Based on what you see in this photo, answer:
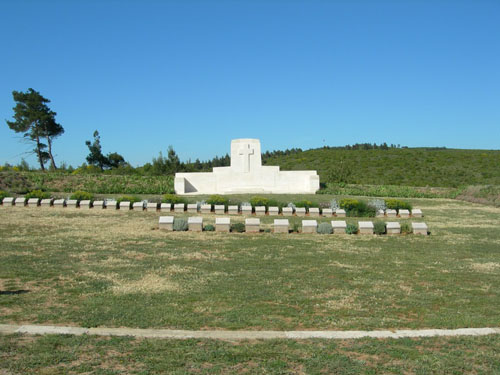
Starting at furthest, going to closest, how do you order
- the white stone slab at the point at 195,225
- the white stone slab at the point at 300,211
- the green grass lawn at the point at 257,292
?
1. the white stone slab at the point at 300,211
2. the white stone slab at the point at 195,225
3. the green grass lawn at the point at 257,292

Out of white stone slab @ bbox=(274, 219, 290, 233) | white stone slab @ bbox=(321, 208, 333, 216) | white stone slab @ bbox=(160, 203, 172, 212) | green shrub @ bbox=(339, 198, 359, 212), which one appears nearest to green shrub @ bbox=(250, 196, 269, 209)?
white stone slab @ bbox=(321, 208, 333, 216)

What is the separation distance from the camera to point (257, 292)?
7172 millimetres

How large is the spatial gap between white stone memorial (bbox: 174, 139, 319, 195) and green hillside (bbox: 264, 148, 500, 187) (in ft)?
44.3

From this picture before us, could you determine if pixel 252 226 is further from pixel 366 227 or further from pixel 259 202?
pixel 259 202

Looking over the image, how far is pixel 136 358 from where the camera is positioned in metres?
4.62

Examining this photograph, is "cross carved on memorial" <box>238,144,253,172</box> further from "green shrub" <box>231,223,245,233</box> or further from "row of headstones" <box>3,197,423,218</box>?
"green shrub" <box>231,223,245,233</box>

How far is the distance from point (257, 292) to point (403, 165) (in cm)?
4985

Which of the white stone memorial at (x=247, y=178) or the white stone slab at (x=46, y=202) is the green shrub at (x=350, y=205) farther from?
the white stone slab at (x=46, y=202)

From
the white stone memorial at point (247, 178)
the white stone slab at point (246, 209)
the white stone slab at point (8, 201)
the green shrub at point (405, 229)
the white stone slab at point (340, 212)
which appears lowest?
the green shrub at point (405, 229)

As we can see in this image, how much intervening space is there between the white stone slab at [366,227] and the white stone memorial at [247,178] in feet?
47.3

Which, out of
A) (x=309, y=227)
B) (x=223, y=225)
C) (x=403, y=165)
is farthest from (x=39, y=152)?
(x=403, y=165)

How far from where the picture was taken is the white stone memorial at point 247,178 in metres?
28.1

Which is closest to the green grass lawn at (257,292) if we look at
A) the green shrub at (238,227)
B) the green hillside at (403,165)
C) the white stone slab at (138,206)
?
the green shrub at (238,227)

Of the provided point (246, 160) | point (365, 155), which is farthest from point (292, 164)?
point (246, 160)
